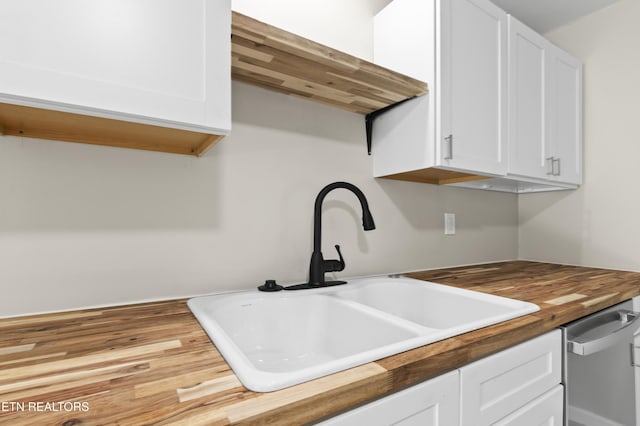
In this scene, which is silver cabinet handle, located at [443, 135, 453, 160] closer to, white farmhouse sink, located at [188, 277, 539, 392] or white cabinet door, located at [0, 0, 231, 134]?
white farmhouse sink, located at [188, 277, 539, 392]

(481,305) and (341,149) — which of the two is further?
(341,149)

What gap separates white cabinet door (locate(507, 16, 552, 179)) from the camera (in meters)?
1.53

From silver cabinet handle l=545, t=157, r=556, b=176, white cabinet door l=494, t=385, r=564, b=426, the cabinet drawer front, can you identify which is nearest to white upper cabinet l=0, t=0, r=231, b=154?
the cabinet drawer front

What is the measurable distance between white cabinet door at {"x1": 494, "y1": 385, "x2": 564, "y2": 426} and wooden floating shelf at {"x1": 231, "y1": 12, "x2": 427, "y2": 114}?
3.49 ft

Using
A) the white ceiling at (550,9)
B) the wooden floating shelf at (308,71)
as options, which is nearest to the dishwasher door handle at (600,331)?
the wooden floating shelf at (308,71)

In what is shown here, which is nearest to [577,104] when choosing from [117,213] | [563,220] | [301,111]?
[563,220]

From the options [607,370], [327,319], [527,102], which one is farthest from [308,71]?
[607,370]

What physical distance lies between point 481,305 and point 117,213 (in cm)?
118

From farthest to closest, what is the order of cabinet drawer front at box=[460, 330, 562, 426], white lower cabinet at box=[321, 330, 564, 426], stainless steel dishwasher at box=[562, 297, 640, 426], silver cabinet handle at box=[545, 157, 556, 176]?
silver cabinet handle at box=[545, 157, 556, 176], stainless steel dishwasher at box=[562, 297, 640, 426], cabinet drawer front at box=[460, 330, 562, 426], white lower cabinet at box=[321, 330, 564, 426]

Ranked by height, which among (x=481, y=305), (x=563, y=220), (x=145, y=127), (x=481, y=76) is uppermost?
(x=481, y=76)

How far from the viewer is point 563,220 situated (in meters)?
2.04

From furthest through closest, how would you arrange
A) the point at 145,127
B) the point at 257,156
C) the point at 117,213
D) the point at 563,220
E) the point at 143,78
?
the point at 563,220, the point at 257,156, the point at 117,213, the point at 145,127, the point at 143,78

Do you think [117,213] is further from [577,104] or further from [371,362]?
[577,104]

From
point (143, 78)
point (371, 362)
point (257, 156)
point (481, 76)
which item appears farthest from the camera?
point (481, 76)
